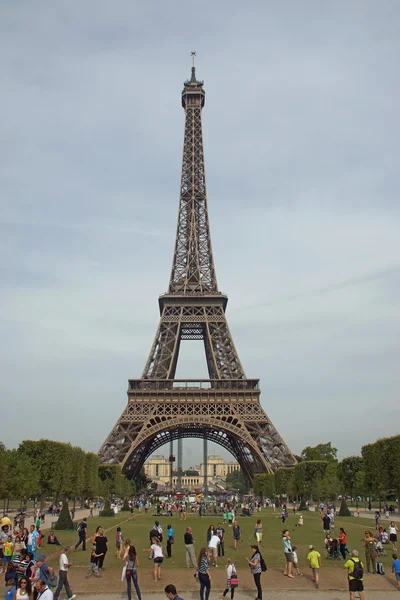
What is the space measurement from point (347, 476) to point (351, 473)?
30.0 inches

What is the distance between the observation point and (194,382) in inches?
2968

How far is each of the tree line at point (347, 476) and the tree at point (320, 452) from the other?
25.4 meters

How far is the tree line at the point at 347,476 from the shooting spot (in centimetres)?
5228

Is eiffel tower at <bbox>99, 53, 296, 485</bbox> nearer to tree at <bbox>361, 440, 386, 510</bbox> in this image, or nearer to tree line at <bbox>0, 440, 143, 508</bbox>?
tree line at <bbox>0, 440, 143, 508</bbox>

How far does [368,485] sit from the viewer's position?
187 ft

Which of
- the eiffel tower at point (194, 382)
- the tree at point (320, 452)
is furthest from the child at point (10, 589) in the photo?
the tree at point (320, 452)

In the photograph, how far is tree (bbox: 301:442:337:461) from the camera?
10474 cm

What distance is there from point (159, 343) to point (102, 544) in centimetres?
5829

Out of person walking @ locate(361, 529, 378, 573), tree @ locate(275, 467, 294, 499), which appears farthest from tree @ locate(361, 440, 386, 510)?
person walking @ locate(361, 529, 378, 573)

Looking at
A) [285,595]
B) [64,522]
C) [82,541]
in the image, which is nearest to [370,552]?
[285,595]

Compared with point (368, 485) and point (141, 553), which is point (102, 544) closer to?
point (141, 553)

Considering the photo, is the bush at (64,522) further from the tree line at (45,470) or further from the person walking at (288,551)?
the person walking at (288,551)

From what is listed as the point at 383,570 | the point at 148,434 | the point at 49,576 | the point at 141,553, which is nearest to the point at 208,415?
the point at 148,434

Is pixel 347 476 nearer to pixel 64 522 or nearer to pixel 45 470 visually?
pixel 45 470
